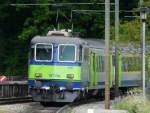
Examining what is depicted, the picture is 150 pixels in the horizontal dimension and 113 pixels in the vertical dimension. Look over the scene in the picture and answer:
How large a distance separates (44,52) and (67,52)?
41.4 inches

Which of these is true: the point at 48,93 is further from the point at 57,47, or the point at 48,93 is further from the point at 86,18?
the point at 86,18

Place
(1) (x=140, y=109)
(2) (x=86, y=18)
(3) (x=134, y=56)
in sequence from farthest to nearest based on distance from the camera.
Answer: (2) (x=86, y=18)
(3) (x=134, y=56)
(1) (x=140, y=109)

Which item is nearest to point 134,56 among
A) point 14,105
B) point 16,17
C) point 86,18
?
point 14,105

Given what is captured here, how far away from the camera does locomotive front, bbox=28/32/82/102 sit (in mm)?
32531

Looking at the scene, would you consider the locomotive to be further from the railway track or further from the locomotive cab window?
the railway track

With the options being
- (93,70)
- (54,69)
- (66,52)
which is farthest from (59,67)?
(93,70)

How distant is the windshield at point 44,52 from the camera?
3325cm

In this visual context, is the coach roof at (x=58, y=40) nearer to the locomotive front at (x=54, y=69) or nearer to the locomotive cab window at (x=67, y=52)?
the locomotive front at (x=54, y=69)

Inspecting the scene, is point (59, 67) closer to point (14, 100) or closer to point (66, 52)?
point (66, 52)

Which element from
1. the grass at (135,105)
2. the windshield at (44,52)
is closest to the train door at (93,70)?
the windshield at (44,52)

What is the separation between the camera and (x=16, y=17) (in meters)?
57.7

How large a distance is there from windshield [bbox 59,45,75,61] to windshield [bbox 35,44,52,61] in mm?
499

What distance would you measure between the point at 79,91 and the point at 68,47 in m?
2.06

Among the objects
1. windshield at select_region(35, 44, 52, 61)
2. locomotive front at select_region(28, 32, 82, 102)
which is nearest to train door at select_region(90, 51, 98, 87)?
locomotive front at select_region(28, 32, 82, 102)
